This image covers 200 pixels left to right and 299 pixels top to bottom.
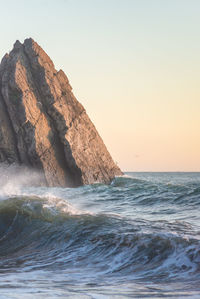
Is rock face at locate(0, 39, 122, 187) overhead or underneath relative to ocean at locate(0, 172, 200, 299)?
overhead

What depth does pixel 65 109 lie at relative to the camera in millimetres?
38312

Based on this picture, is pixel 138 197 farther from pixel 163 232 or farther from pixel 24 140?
pixel 24 140

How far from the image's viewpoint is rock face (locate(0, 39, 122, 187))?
117 ft

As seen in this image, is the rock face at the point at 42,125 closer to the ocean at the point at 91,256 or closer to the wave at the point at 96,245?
the ocean at the point at 91,256

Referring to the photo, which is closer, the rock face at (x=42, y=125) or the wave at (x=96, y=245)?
the wave at (x=96, y=245)

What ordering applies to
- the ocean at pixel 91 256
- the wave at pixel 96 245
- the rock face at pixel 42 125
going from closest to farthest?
the ocean at pixel 91 256 < the wave at pixel 96 245 < the rock face at pixel 42 125

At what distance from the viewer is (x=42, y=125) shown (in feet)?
119

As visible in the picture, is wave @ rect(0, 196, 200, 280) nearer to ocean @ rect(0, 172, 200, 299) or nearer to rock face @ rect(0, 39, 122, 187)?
ocean @ rect(0, 172, 200, 299)

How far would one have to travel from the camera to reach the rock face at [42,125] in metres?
35.7

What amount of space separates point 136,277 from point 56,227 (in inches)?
188

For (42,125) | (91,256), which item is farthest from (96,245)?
(42,125)

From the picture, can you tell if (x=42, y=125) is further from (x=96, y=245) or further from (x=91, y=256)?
(x=91, y=256)

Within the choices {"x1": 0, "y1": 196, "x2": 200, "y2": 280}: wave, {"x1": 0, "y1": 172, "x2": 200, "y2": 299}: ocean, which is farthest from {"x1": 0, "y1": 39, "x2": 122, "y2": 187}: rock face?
{"x1": 0, "y1": 196, "x2": 200, "y2": 280}: wave

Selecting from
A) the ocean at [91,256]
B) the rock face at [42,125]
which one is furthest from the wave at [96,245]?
the rock face at [42,125]
